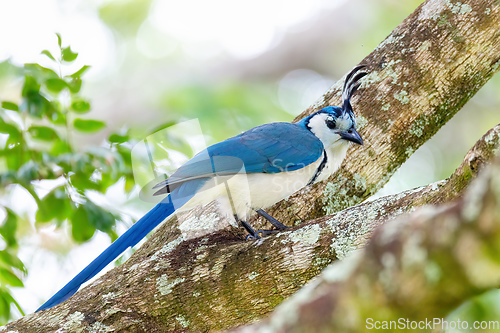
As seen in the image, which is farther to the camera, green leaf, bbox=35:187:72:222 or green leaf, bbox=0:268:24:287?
green leaf, bbox=35:187:72:222

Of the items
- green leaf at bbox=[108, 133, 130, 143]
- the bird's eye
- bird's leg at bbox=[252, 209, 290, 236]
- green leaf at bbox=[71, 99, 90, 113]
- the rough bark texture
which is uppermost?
green leaf at bbox=[71, 99, 90, 113]

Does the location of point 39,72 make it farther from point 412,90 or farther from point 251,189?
point 412,90

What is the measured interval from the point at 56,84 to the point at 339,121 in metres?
1.51

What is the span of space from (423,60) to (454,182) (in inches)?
50.3

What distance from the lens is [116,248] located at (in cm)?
245

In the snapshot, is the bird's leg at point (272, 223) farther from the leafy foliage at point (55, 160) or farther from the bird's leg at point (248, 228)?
the leafy foliage at point (55, 160)

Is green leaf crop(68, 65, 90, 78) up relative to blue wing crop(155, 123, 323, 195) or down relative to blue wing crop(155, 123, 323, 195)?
up

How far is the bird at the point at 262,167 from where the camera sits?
8.83ft

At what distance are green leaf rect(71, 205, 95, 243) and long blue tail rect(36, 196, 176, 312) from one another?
0.51 ft

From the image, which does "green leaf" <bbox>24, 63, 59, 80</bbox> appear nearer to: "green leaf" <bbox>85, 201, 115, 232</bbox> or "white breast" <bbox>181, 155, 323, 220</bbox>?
"green leaf" <bbox>85, 201, 115, 232</bbox>

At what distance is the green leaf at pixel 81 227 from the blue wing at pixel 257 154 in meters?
0.36

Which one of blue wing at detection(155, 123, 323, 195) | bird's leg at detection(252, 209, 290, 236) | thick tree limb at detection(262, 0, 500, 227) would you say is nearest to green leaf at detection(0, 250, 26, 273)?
blue wing at detection(155, 123, 323, 195)

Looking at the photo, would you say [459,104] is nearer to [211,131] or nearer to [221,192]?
[221,192]

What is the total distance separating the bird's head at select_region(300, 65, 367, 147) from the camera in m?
2.82
